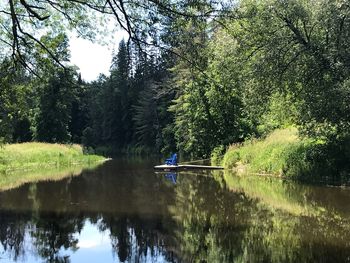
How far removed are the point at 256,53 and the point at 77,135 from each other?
6833 cm

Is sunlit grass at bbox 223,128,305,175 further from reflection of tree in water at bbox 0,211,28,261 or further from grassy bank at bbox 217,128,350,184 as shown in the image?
reflection of tree in water at bbox 0,211,28,261

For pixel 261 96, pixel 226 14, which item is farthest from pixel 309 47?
pixel 226 14

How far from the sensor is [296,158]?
21.8 m

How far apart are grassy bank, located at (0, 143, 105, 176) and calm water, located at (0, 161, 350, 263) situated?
11.7m

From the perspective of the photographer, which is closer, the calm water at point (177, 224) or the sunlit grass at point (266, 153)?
the calm water at point (177, 224)

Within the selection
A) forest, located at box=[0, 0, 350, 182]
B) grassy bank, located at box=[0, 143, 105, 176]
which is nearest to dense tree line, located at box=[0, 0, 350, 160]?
forest, located at box=[0, 0, 350, 182]

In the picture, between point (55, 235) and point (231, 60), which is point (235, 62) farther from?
point (55, 235)

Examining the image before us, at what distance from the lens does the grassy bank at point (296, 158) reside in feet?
65.4

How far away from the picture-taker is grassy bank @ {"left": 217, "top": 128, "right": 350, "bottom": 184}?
19922 millimetres

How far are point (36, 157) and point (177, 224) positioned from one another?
24.8 meters

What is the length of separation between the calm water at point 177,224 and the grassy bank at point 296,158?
2.09 metres

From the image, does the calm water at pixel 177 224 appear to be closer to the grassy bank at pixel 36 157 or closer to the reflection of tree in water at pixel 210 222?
the reflection of tree in water at pixel 210 222

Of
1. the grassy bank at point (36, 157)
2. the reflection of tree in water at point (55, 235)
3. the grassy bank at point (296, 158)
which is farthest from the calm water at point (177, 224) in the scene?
the grassy bank at point (36, 157)

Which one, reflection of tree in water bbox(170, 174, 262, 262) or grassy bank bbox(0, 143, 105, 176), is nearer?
reflection of tree in water bbox(170, 174, 262, 262)
